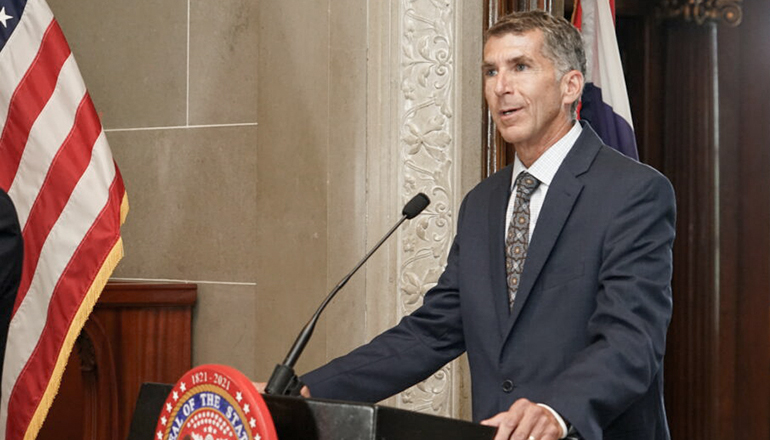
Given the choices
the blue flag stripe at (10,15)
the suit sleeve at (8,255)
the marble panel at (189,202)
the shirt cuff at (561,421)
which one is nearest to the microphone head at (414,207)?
the shirt cuff at (561,421)

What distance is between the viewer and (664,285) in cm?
208

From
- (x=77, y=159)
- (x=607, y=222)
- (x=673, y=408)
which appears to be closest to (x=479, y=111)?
(x=77, y=159)

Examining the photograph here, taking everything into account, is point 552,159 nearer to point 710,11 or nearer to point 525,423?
point 525,423

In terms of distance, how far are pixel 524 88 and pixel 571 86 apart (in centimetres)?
13

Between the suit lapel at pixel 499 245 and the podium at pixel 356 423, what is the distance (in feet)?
2.24

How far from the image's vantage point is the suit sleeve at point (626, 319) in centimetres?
188

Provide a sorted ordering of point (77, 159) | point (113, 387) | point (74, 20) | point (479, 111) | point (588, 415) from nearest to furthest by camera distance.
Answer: point (588, 415), point (77, 159), point (479, 111), point (113, 387), point (74, 20)

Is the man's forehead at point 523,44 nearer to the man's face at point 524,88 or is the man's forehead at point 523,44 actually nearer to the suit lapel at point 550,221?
the man's face at point 524,88

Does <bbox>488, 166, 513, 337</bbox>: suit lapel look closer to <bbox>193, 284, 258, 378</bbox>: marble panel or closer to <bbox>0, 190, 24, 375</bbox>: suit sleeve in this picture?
<bbox>0, 190, 24, 375</bbox>: suit sleeve

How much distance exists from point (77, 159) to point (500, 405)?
6.12 feet

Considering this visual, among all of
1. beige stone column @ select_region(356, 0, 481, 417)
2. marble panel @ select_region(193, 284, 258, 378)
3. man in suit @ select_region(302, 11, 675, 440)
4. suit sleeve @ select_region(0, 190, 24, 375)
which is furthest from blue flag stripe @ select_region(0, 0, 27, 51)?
man in suit @ select_region(302, 11, 675, 440)

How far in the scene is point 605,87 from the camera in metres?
4.06

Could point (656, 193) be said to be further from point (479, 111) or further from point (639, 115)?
point (639, 115)

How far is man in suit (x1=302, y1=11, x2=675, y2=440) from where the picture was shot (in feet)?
6.65
